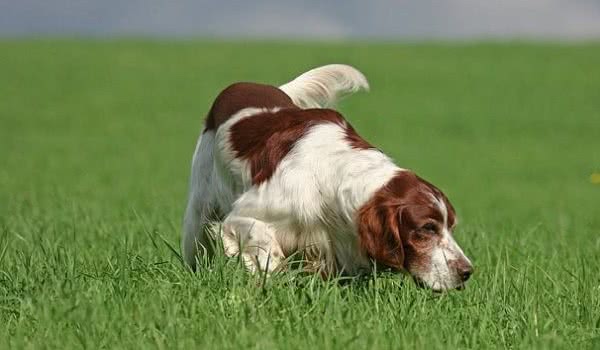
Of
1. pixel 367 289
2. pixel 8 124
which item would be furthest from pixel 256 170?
pixel 8 124

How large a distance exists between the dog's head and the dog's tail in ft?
5.62

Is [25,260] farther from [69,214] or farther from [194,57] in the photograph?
[194,57]

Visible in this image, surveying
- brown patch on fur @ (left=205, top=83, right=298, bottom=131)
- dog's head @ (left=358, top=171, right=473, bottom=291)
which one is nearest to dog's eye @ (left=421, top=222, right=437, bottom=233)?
dog's head @ (left=358, top=171, right=473, bottom=291)

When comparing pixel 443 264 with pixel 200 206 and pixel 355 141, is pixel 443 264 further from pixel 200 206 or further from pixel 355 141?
pixel 200 206

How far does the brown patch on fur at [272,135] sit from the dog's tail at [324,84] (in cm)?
97

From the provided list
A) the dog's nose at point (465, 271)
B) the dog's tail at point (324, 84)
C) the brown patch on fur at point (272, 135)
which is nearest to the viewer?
the dog's nose at point (465, 271)

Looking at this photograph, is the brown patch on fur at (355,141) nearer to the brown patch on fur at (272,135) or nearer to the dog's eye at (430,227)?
the brown patch on fur at (272,135)

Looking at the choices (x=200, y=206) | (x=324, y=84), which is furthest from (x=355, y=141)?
(x=324, y=84)

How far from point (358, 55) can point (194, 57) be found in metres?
4.73

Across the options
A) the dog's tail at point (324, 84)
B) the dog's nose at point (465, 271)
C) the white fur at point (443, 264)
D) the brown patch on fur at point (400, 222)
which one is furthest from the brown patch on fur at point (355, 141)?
the dog's tail at point (324, 84)

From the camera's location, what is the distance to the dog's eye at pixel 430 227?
5055 mm

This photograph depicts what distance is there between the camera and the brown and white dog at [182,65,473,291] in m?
5.09

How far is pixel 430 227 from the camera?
200 inches

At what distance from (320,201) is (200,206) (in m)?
1.03
